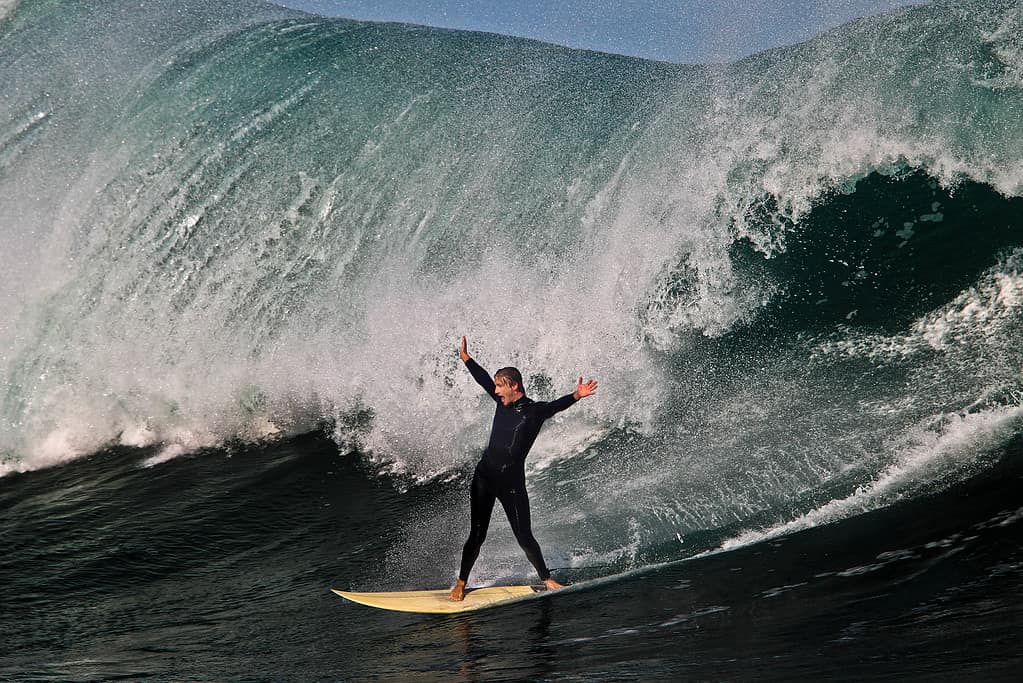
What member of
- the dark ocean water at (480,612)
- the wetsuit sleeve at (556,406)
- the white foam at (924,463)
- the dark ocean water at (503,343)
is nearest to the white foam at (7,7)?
the dark ocean water at (503,343)

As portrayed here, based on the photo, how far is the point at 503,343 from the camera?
29.6ft

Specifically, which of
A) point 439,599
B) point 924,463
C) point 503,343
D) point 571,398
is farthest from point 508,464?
point 503,343

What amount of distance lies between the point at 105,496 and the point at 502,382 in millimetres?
4167

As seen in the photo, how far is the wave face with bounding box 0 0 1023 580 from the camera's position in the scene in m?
7.66

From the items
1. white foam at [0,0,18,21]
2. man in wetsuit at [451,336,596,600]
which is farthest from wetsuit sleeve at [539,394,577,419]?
white foam at [0,0,18,21]

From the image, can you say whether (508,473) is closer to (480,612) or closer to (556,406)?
(556,406)

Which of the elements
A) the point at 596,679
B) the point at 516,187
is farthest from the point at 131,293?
the point at 596,679

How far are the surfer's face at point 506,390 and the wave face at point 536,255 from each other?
1272 mm

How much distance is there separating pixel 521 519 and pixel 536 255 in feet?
14.6

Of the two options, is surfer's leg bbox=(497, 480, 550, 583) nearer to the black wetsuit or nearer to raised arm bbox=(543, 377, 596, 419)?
the black wetsuit

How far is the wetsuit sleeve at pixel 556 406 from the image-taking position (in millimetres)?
5438

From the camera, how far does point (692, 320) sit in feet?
28.5

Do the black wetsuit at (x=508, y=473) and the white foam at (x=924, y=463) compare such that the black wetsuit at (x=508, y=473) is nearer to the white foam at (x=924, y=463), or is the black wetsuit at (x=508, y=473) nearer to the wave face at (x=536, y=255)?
the wave face at (x=536, y=255)

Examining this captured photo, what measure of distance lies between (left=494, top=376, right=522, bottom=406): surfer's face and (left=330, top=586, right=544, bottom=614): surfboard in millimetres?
1066
